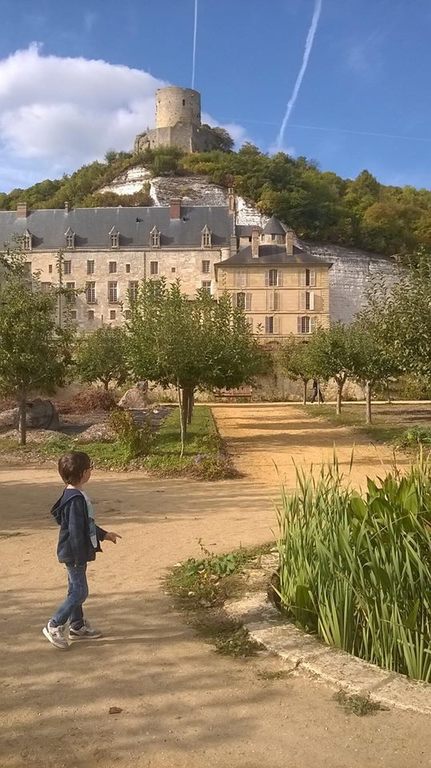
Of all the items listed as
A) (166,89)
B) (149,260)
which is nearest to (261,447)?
(149,260)

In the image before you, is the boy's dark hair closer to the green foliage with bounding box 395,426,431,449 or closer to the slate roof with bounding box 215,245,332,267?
the green foliage with bounding box 395,426,431,449

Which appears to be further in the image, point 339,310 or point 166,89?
point 166,89

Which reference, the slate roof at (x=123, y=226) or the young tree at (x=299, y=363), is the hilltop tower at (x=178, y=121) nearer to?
the slate roof at (x=123, y=226)

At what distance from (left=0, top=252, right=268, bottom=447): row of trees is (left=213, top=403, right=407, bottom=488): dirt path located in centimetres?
171

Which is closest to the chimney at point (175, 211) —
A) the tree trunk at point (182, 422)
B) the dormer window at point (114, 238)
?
the dormer window at point (114, 238)

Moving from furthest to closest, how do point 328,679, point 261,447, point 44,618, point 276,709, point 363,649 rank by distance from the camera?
point 261,447, point 44,618, point 363,649, point 328,679, point 276,709

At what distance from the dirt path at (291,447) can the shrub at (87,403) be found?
438cm

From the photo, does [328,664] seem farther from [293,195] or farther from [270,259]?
[293,195]

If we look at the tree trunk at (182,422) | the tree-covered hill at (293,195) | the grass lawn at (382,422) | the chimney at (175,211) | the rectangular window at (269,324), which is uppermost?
the tree-covered hill at (293,195)

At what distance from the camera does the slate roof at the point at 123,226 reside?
6731 centimetres

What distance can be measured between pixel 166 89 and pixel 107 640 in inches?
3899

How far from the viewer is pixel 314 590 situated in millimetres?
4332

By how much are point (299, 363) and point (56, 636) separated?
27.6 metres

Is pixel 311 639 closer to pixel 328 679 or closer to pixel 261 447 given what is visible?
pixel 328 679
